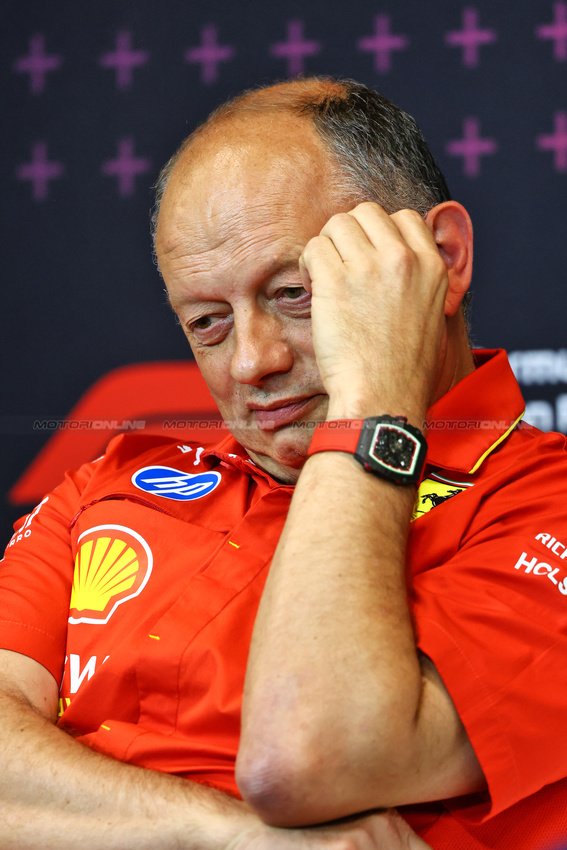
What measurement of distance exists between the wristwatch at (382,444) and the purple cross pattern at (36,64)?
1.71 meters

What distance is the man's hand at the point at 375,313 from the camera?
3.29 ft

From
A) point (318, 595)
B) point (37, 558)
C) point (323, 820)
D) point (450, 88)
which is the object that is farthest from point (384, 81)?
point (323, 820)

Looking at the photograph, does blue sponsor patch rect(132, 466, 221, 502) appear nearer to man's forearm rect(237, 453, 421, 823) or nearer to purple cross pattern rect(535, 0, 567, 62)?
man's forearm rect(237, 453, 421, 823)

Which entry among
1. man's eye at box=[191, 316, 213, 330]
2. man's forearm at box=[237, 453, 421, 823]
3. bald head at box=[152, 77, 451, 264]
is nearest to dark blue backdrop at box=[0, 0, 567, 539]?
bald head at box=[152, 77, 451, 264]

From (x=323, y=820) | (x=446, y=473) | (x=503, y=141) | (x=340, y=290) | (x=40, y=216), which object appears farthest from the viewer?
(x=40, y=216)

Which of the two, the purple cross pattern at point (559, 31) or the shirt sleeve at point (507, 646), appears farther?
the purple cross pattern at point (559, 31)

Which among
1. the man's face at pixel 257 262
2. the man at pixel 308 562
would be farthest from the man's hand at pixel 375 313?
the man's face at pixel 257 262

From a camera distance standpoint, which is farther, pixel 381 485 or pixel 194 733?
pixel 194 733

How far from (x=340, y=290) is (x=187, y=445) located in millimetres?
682

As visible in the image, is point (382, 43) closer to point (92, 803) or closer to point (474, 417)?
point (474, 417)

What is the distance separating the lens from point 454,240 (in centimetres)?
130

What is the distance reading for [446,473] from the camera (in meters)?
1.19

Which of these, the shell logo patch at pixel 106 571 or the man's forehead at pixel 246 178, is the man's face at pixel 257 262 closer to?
the man's forehead at pixel 246 178

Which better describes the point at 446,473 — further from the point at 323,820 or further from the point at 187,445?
the point at 187,445
